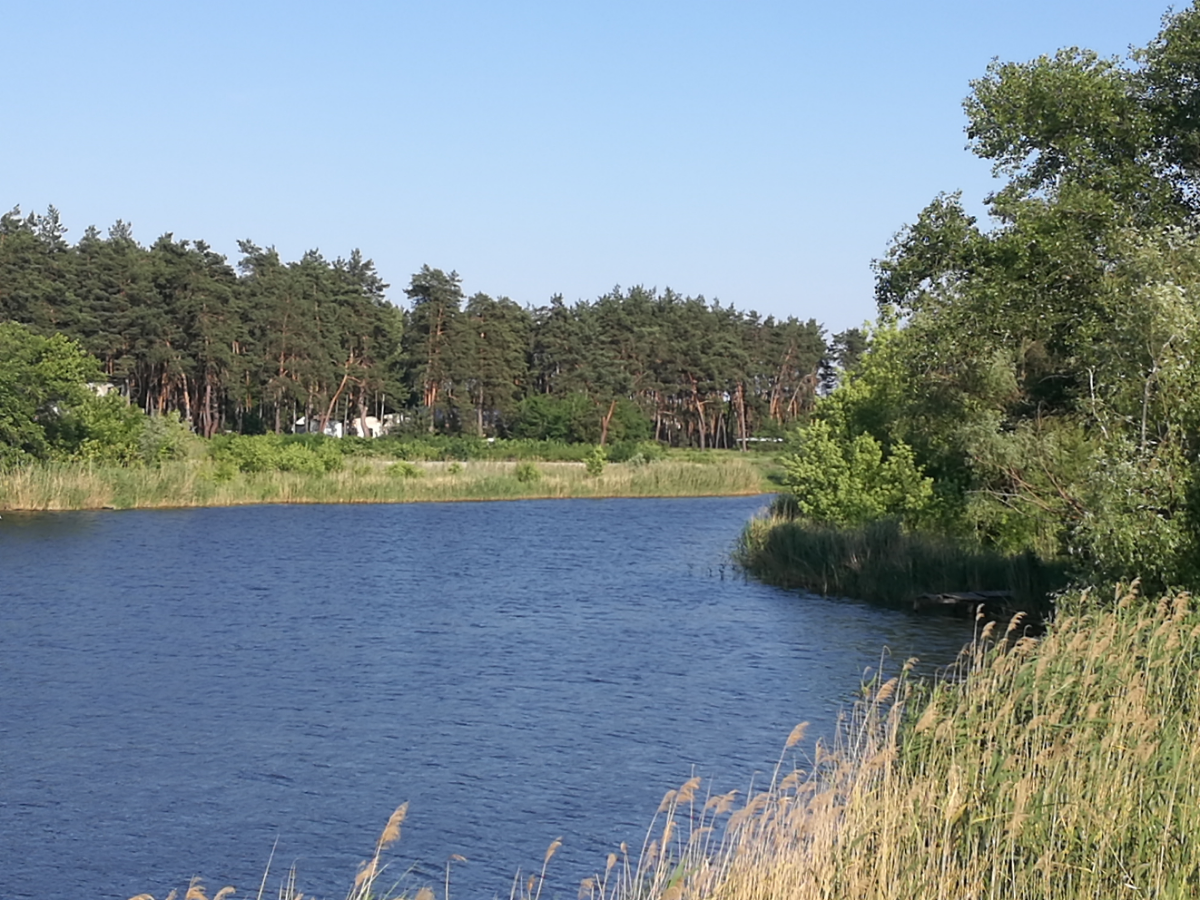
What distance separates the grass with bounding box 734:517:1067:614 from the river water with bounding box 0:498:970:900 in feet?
3.29

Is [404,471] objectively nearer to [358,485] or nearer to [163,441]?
[358,485]

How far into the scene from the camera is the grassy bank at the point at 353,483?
169ft

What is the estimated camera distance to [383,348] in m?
103

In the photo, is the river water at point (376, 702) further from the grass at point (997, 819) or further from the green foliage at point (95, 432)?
the green foliage at point (95, 432)

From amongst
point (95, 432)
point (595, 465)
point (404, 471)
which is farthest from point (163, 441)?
point (595, 465)

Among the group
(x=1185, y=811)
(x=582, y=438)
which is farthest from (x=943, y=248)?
(x=582, y=438)

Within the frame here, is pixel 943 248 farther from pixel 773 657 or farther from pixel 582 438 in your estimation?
pixel 582 438

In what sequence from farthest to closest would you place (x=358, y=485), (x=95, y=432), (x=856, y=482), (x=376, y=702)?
(x=358, y=485)
(x=95, y=432)
(x=856, y=482)
(x=376, y=702)

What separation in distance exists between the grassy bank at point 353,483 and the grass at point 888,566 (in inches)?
1070

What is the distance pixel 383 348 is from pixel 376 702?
84248 mm

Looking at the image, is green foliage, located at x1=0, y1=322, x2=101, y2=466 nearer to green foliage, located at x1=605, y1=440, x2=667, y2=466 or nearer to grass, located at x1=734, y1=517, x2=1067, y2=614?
grass, located at x1=734, y1=517, x2=1067, y2=614

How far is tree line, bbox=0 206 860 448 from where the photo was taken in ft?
264

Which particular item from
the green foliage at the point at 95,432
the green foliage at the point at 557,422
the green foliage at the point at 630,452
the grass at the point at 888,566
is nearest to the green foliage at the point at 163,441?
the green foliage at the point at 95,432

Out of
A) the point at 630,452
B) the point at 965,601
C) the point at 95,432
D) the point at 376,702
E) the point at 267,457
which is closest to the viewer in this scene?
the point at 376,702
